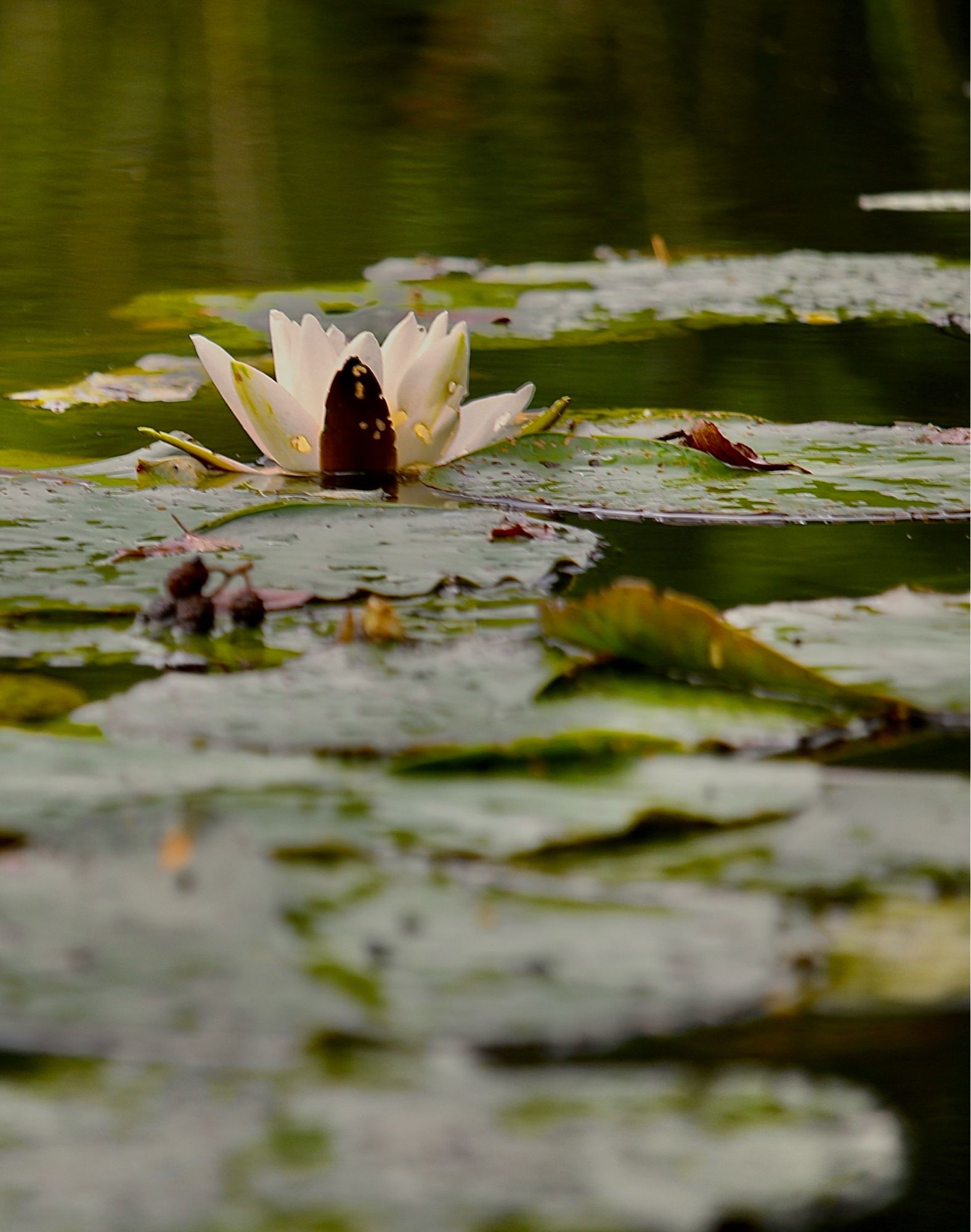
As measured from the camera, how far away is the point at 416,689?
0.75 meters

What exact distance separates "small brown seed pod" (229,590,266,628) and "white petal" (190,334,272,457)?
1.29 feet

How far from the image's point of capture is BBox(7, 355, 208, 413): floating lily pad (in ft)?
5.39

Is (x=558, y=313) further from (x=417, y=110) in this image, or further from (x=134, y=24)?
(x=134, y=24)

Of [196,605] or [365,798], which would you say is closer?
[365,798]

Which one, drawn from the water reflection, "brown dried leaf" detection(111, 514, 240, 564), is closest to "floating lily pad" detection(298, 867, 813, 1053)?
"brown dried leaf" detection(111, 514, 240, 564)

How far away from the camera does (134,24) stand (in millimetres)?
7887

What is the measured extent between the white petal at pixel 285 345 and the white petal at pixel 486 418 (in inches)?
6.2

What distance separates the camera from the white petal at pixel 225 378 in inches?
49.1

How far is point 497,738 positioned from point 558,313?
58.8 inches

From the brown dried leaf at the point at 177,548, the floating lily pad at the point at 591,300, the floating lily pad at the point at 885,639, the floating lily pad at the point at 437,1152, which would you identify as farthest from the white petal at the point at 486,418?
the floating lily pad at the point at 437,1152

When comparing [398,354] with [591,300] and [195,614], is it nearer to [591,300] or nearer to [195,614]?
[195,614]

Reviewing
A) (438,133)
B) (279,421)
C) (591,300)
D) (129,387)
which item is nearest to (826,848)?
(279,421)

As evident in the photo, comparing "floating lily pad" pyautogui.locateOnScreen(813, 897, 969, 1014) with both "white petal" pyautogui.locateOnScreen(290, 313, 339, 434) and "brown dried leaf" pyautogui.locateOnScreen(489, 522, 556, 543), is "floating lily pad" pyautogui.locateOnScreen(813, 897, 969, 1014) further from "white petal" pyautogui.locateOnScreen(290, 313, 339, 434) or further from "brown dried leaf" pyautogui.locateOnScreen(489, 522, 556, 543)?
"white petal" pyautogui.locateOnScreen(290, 313, 339, 434)

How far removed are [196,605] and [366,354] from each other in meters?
0.42
